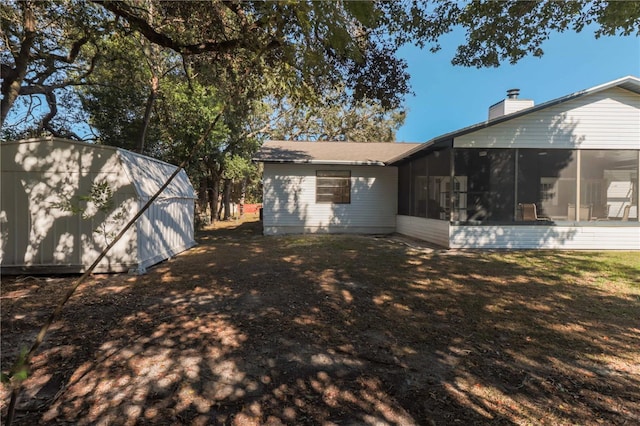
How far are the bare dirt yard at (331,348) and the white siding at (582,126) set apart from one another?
438cm

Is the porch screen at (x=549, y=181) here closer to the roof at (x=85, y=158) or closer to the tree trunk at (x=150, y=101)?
the roof at (x=85, y=158)

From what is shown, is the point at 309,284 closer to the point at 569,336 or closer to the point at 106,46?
the point at 569,336

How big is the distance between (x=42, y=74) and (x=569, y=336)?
47.8ft

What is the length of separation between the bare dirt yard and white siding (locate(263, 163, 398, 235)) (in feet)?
23.1

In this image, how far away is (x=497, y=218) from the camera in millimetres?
9664

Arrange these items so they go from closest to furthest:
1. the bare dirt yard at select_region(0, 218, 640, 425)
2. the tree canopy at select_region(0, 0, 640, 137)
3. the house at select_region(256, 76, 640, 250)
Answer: the bare dirt yard at select_region(0, 218, 640, 425) < the tree canopy at select_region(0, 0, 640, 137) < the house at select_region(256, 76, 640, 250)

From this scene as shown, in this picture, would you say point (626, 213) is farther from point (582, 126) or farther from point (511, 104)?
point (511, 104)

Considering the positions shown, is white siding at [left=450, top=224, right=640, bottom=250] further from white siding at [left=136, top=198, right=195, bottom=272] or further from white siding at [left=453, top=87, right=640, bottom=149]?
white siding at [left=136, top=198, right=195, bottom=272]

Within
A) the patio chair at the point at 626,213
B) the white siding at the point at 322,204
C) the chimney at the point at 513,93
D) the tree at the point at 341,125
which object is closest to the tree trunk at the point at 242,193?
the tree at the point at 341,125

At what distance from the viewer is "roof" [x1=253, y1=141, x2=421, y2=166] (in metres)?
13.4

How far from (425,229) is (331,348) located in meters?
8.55

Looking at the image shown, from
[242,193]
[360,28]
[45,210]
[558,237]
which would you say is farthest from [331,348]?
[242,193]

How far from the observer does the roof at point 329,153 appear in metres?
13.4

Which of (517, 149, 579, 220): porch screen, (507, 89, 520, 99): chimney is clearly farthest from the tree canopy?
(507, 89, 520, 99): chimney
